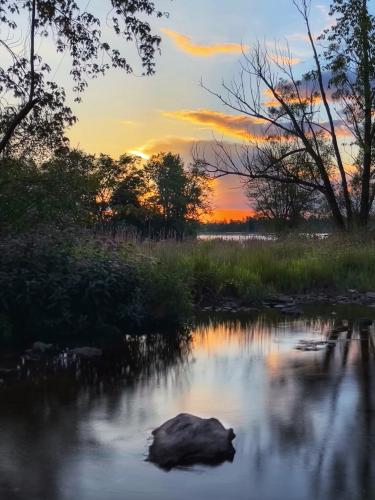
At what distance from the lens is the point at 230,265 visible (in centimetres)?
1681

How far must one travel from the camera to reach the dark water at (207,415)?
450cm

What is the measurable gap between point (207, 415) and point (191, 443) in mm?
1281

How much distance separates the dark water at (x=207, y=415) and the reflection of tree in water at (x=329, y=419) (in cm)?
1

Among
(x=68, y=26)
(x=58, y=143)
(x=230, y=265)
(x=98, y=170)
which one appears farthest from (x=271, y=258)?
(x=98, y=170)

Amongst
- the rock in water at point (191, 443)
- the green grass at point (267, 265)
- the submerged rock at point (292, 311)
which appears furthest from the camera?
the green grass at point (267, 265)

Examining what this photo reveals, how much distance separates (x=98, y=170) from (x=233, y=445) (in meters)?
60.6

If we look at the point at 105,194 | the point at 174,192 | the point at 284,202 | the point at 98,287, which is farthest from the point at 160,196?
the point at 98,287

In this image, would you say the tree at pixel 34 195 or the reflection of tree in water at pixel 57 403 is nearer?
the reflection of tree in water at pixel 57 403

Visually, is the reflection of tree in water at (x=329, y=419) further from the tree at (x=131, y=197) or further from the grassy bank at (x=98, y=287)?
the tree at (x=131, y=197)

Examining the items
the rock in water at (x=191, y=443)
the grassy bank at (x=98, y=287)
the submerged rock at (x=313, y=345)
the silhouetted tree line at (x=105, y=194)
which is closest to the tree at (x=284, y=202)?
the silhouetted tree line at (x=105, y=194)

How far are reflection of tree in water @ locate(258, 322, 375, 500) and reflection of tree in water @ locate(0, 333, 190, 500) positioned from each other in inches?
65.9

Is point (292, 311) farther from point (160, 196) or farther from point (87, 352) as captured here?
point (160, 196)

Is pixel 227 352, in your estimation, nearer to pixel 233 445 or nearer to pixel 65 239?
pixel 65 239

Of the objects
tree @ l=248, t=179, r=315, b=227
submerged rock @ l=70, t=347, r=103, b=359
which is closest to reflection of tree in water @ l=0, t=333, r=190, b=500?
submerged rock @ l=70, t=347, r=103, b=359
